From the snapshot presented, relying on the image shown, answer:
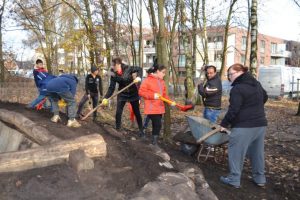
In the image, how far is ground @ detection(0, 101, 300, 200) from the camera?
439cm

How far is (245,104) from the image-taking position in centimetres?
580

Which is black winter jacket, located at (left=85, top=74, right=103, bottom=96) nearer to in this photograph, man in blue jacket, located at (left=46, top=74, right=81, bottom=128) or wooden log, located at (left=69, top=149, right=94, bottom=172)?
man in blue jacket, located at (left=46, top=74, right=81, bottom=128)

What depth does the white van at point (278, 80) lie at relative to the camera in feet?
90.3

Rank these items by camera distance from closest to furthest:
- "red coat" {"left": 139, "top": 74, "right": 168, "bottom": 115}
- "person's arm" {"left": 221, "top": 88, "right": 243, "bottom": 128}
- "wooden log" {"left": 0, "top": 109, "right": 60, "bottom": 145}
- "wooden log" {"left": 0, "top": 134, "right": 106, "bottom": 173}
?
1. "wooden log" {"left": 0, "top": 134, "right": 106, "bottom": 173}
2. "person's arm" {"left": 221, "top": 88, "right": 243, "bottom": 128}
3. "wooden log" {"left": 0, "top": 109, "right": 60, "bottom": 145}
4. "red coat" {"left": 139, "top": 74, "right": 168, "bottom": 115}

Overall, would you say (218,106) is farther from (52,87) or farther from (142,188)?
(142,188)

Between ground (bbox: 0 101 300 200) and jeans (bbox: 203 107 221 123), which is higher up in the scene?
jeans (bbox: 203 107 221 123)

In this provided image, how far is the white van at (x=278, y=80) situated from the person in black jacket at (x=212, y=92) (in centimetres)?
2095

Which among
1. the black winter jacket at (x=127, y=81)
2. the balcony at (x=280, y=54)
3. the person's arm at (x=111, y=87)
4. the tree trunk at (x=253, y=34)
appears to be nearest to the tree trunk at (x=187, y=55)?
the tree trunk at (x=253, y=34)

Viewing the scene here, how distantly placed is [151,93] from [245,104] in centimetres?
225

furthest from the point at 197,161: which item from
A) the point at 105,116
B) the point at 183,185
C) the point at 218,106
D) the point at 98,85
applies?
the point at 105,116

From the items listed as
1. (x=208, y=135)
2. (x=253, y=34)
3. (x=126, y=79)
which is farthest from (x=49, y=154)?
(x=253, y=34)

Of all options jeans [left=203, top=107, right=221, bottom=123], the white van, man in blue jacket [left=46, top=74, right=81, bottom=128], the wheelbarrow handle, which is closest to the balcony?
the white van

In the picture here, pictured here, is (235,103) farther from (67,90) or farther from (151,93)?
(67,90)

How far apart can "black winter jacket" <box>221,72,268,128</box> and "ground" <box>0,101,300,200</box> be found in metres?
1.00
